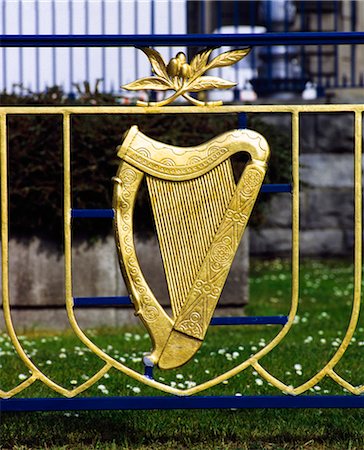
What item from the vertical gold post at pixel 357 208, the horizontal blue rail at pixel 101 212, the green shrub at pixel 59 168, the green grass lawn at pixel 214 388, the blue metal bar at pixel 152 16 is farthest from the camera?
the blue metal bar at pixel 152 16

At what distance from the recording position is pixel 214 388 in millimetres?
4387

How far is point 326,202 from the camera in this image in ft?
30.0

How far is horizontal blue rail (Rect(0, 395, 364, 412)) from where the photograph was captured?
320 cm

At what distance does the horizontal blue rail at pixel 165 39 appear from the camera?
314cm

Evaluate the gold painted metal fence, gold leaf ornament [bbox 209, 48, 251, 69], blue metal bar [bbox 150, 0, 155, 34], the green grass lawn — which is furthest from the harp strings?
blue metal bar [bbox 150, 0, 155, 34]

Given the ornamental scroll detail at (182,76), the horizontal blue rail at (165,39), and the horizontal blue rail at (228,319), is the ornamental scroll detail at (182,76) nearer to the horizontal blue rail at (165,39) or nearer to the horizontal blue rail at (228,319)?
the horizontal blue rail at (165,39)

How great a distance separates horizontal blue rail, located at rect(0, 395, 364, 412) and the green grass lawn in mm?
220

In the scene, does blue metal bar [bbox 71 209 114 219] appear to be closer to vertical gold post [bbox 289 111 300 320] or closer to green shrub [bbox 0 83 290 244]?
vertical gold post [bbox 289 111 300 320]

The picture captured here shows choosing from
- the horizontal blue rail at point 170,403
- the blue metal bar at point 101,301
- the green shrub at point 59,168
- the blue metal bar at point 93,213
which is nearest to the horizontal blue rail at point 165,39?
the blue metal bar at point 93,213

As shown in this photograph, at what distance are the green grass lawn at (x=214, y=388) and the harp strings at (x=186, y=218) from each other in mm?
613

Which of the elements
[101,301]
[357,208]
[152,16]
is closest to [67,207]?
[101,301]

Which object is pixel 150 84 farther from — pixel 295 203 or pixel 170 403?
pixel 170 403

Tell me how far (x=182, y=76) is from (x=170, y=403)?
107cm

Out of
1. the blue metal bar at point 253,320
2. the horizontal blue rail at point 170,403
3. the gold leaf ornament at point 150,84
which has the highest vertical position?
the gold leaf ornament at point 150,84
